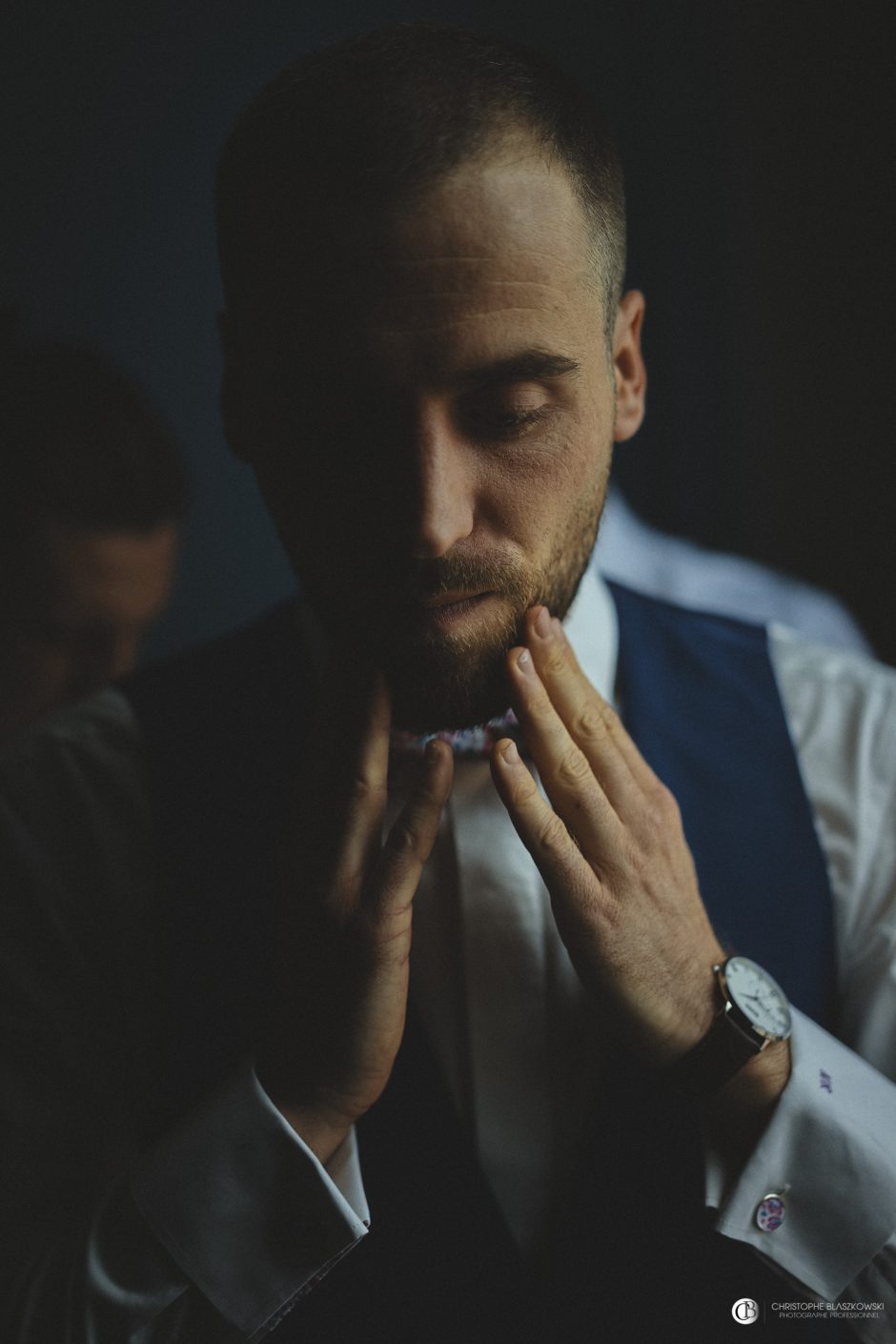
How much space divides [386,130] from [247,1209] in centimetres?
93

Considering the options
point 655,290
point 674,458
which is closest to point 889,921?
point 674,458

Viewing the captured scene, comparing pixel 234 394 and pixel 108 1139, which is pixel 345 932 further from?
pixel 234 394

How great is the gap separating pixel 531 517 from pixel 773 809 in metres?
0.44

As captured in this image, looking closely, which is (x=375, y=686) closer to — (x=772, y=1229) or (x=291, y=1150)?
(x=291, y=1150)

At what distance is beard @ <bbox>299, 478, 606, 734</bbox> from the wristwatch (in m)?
0.33

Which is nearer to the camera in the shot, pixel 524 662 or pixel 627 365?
pixel 524 662

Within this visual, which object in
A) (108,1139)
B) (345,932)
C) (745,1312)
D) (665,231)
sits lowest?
(745,1312)

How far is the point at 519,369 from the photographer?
0.88m

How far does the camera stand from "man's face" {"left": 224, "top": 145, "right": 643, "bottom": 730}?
857 mm

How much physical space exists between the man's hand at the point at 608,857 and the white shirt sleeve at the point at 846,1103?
0.05 m

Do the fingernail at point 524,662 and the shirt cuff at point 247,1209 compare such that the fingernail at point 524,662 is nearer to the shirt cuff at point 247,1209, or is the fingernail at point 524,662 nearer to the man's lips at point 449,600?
the man's lips at point 449,600

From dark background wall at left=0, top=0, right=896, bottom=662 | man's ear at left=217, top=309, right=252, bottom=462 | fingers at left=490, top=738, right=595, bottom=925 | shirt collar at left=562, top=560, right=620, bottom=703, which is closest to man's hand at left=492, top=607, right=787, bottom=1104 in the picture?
fingers at left=490, top=738, right=595, bottom=925

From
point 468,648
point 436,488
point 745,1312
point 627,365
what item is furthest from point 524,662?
point 745,1312

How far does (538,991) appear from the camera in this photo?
105 cm
